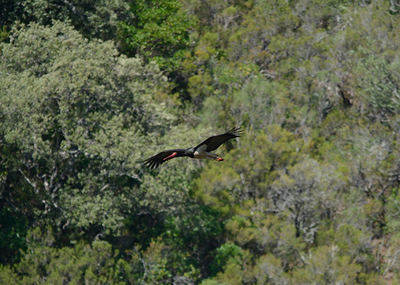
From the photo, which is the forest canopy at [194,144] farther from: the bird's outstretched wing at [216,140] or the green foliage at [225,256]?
the bird's outstretched wing at [216,140]

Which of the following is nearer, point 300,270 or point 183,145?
point 183,145

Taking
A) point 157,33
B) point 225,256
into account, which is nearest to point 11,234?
point 225,256

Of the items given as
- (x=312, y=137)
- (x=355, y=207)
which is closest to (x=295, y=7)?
(x=312, y=137)

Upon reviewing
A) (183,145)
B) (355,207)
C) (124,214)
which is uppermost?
(183,145)

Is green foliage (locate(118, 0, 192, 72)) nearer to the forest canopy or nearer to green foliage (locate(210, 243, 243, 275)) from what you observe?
the forest canopy

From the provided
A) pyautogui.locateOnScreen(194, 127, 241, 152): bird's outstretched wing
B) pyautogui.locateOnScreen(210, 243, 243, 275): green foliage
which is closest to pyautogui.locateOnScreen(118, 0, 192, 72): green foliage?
pyautogui.locateOnScreen(210, 243, 243, 275): green foliage

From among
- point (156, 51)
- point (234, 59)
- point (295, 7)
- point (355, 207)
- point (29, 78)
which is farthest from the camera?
point (295, 7)

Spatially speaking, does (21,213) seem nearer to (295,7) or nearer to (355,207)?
(355,207)

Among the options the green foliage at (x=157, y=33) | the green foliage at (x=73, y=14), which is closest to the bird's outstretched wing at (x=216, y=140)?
the green foliage at (x=73, y=14)

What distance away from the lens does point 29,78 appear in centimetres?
3075

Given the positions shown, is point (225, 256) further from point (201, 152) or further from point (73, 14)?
point (201, 152)

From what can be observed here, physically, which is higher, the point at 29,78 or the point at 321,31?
the point at 29,78

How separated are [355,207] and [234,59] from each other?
13815 mm

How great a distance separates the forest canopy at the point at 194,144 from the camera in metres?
31.1
